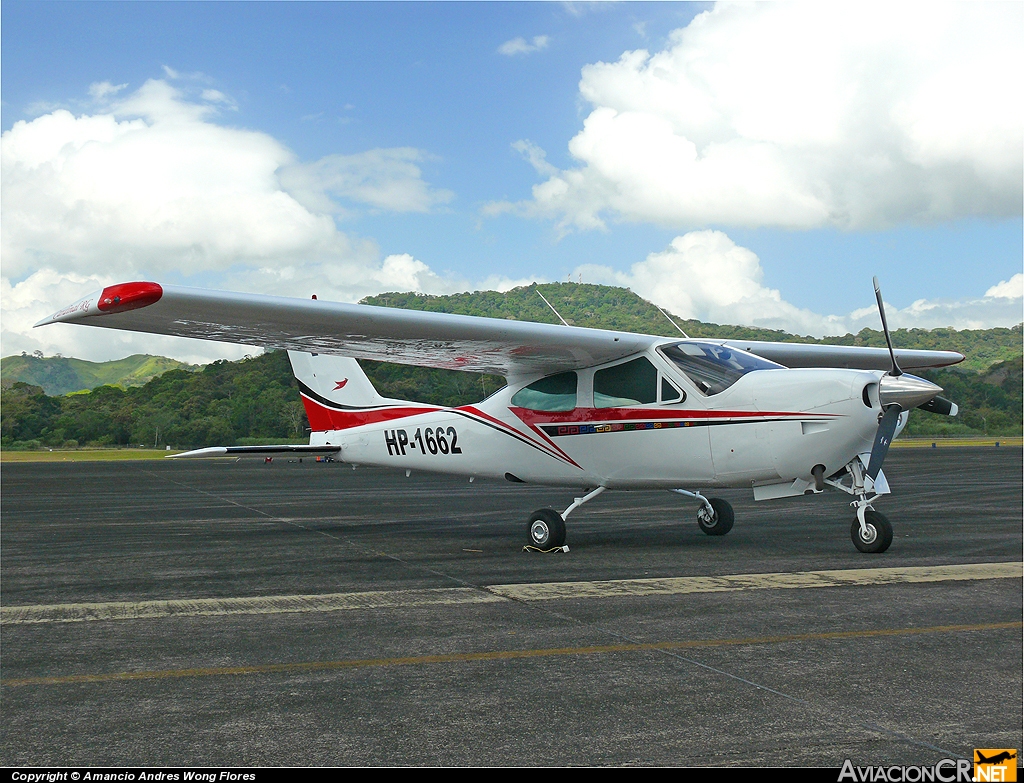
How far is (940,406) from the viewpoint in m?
8.66

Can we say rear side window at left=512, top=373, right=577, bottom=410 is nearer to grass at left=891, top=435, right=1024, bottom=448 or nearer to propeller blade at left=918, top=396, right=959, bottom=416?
propeller blade at left=918, top=396, right=959, bottom=416

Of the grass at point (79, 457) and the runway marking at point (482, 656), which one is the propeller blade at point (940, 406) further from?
the grass at point (79, 457)

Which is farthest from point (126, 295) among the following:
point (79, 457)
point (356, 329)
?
point (79, 457)

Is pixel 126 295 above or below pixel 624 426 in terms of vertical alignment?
above

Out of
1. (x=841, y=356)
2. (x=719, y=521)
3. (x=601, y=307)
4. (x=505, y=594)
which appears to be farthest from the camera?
(x=601, y=307)

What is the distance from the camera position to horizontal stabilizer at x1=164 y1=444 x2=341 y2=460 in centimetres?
1032

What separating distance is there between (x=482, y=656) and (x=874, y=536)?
567 centimetres

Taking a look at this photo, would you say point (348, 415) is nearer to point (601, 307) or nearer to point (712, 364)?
point (712, 364)

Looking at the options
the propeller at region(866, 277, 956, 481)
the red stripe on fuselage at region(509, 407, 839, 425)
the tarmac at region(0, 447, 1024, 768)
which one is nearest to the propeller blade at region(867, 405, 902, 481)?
the propeller at region(866, 277, 956, 481)

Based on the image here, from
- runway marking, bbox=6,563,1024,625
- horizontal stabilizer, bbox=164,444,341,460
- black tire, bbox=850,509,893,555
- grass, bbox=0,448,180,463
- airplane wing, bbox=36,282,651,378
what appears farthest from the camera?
grass, bbox=0,448,180,463

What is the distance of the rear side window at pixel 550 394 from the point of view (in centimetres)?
1088

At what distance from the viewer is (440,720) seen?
3.78 meters

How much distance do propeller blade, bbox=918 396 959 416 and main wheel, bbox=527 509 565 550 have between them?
3.97m

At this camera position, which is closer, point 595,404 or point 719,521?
point 595,404
